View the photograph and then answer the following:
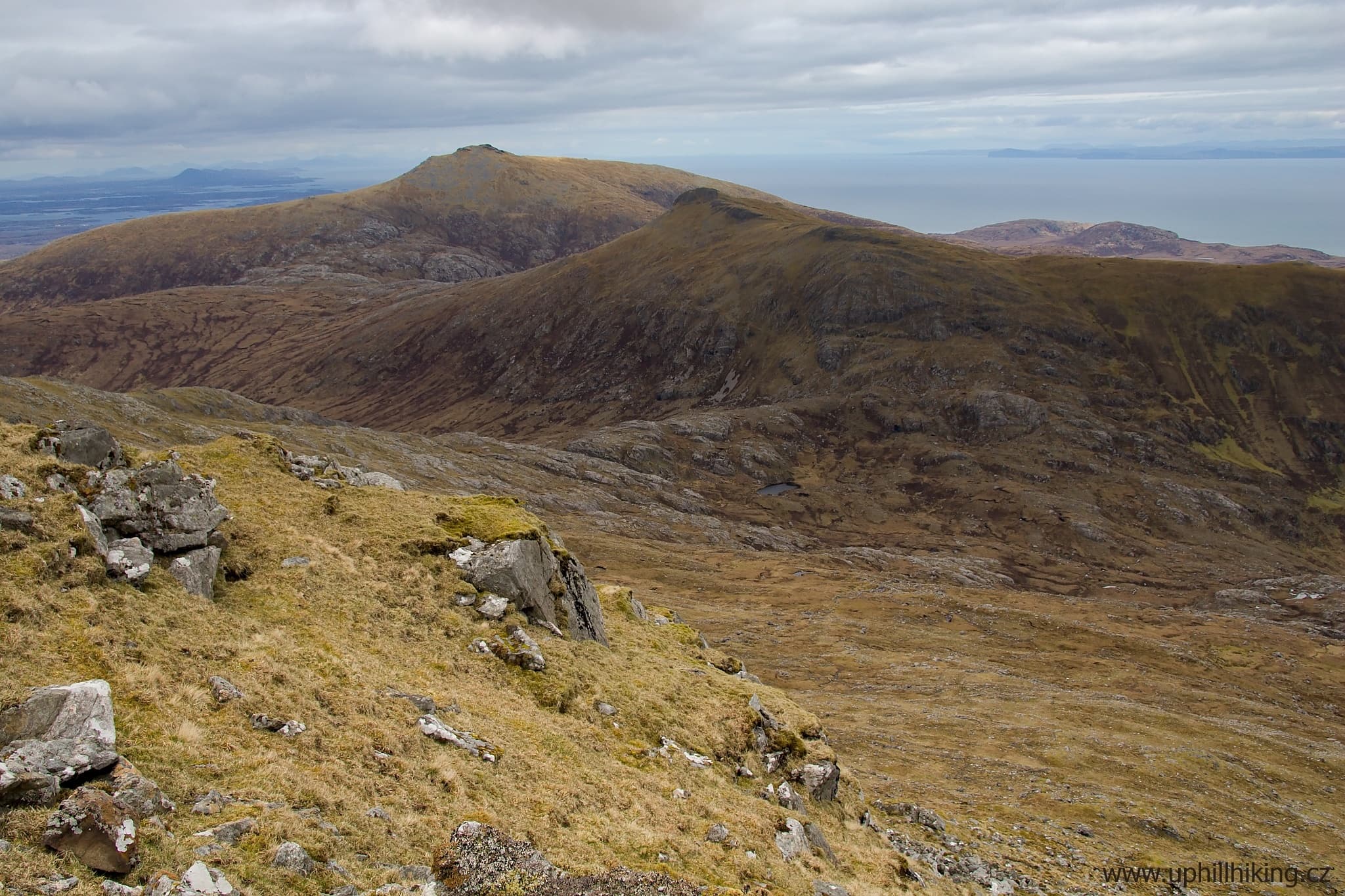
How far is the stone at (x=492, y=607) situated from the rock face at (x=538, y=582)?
3.01 ft

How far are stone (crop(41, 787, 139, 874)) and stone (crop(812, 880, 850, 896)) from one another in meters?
18.2

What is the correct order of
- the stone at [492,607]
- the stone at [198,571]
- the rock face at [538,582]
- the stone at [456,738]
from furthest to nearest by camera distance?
the rock face at [538,582] → the stone at [492,607] → the stone at [198,571] → the stone at [456,738]

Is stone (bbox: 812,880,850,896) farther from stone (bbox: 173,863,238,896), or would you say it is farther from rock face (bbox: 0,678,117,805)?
rock face (bbox: 0,678,117,805)

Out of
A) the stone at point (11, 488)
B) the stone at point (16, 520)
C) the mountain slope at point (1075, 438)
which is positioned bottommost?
the mountain slope at point (1075, 438)

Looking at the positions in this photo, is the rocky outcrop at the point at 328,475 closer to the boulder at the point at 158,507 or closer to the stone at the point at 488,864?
the boulder at the point at 158,507

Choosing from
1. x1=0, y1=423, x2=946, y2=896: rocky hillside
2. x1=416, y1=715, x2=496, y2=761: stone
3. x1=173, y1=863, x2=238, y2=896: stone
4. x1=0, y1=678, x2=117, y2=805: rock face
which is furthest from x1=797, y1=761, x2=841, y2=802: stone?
x1=0, y1=678, x2=117, y2=805: rock face

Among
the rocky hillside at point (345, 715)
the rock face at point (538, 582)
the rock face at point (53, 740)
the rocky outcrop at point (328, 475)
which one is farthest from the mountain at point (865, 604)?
the rock face at point (538, 582)

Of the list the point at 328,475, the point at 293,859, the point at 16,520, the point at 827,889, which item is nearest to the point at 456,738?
the point at 293,859

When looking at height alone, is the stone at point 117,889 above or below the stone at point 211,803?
above

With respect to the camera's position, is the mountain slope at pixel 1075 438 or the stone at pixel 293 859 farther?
the mountain slope at pixel 1075 438

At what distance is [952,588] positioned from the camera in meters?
108

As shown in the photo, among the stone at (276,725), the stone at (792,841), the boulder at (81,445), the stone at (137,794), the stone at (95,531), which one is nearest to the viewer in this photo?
the stone at (137,794)

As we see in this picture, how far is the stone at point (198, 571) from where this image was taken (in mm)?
25797

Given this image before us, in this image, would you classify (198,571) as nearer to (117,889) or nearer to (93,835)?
(93,835)
